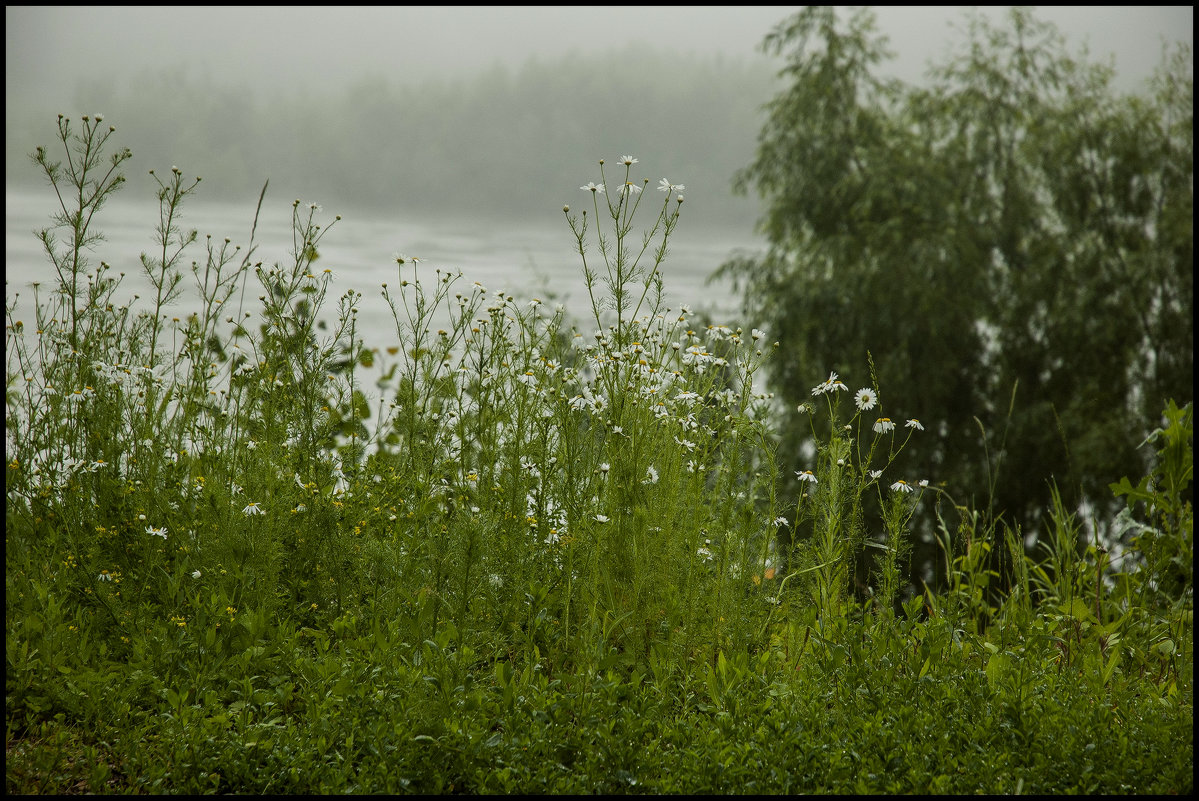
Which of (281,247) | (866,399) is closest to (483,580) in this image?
(866,399)

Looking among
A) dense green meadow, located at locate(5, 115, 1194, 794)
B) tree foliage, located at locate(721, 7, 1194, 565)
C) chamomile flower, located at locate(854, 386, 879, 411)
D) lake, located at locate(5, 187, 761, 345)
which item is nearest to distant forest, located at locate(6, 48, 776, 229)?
lake, located at locate(5, 187, 761, 345)

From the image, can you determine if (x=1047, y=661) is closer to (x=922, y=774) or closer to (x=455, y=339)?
(x=922, y=774)

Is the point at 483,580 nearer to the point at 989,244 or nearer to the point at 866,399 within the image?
the point at 866,399

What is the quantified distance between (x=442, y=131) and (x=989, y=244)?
7805mm

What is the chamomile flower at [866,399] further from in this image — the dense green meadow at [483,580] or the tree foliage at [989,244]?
the tree foliage at [989,244]

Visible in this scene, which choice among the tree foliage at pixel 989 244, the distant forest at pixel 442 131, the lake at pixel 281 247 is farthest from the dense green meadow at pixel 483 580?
the tree foliage at pixel 989 244

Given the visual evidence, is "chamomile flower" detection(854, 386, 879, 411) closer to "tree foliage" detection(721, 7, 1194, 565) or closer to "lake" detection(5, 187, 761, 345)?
"lake" detection(5, 187, 761, 345)

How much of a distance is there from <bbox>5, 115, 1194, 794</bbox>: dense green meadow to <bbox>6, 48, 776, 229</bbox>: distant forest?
1.65 ft

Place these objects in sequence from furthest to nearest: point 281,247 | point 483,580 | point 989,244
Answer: point 989,244 → point 281,247 → point 483,580

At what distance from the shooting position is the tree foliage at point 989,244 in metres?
10.4

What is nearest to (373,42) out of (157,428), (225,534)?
(157,428)

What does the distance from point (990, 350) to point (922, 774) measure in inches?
414

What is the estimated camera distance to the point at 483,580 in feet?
8.37

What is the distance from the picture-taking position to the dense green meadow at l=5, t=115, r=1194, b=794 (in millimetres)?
1953
